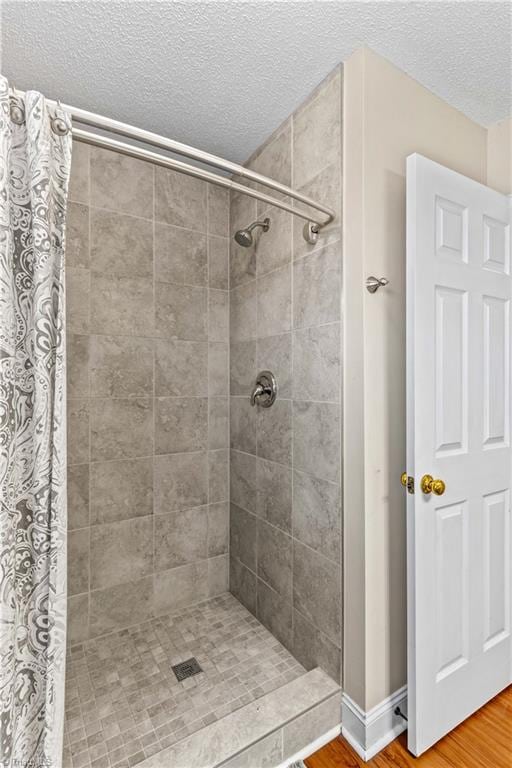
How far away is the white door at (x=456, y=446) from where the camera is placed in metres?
1.26

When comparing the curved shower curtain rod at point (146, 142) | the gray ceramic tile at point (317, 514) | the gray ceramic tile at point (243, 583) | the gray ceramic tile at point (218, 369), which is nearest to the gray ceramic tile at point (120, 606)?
the gray ceramic tile at point (243, 583)

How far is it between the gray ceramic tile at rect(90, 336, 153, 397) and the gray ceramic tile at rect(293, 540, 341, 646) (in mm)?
1061

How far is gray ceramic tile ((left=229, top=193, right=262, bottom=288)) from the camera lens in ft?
6.47

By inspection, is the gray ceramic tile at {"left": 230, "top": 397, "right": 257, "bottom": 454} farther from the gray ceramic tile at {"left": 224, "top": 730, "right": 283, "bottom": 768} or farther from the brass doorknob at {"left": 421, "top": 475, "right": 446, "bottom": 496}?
the gray ceramic tile at {"left": 224, "top": 730, "right": 283, "bottom": 768}

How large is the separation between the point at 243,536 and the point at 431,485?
3.72 ft

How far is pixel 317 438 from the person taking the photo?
151cm

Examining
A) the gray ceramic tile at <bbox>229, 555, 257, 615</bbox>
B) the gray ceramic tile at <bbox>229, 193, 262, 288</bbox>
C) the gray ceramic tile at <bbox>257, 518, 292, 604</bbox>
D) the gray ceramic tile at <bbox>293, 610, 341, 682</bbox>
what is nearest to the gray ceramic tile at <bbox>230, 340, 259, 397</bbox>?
the gray ceramic tile at <bbox>229, 193, 262, 288</bbox>

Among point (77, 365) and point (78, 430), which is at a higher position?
point (77, 365)

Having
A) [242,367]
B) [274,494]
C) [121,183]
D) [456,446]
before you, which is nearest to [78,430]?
[242,367]

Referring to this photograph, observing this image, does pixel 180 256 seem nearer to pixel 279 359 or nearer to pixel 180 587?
pixel 279 359

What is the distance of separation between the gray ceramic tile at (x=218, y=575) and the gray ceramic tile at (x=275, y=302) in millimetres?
1286

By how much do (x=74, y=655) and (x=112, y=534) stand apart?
516 millimetres

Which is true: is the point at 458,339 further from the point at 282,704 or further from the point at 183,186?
the point at 183,186

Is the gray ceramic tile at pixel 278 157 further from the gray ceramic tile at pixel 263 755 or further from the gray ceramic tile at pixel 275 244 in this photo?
the gray ceramic tile at pixel 263 755
